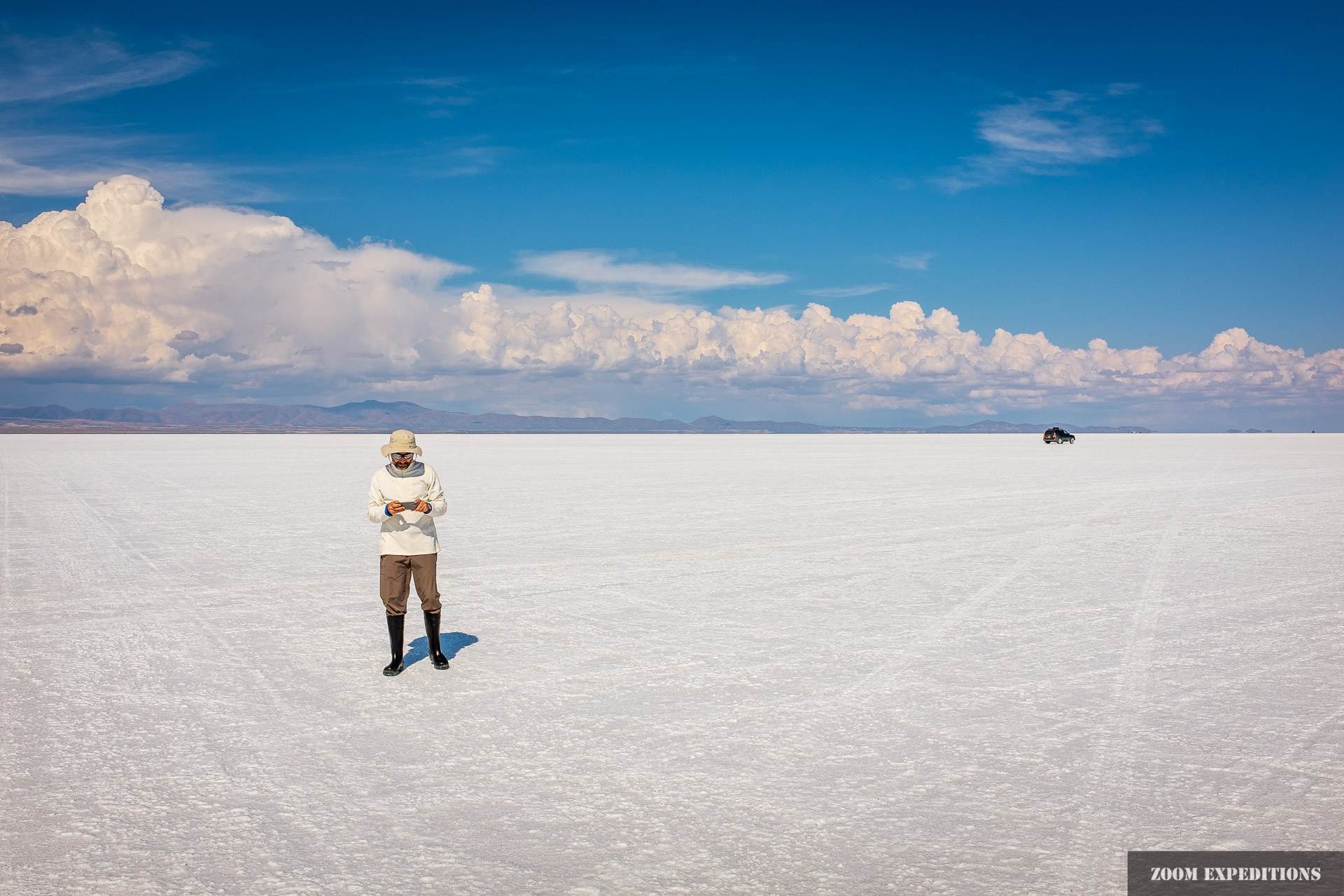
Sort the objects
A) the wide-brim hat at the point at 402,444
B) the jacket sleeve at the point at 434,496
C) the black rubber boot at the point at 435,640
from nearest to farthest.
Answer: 1. the wide-brim hat at the point at 402,444
2. the jacket sleeve at the point at 434,496
3. the black rubber boot at the point at 435,640

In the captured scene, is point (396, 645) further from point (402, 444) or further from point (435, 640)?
point (402, 444)

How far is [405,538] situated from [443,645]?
1.40 metres

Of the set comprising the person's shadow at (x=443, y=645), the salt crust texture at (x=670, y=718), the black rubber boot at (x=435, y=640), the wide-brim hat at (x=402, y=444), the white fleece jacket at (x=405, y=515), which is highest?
the wide-brim hat at (x=402, y=444)

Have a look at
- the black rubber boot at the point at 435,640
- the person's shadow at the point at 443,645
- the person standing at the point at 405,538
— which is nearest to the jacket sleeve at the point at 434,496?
the person standing at the point at 405,538

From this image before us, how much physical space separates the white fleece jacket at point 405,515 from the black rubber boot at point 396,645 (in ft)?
1.57

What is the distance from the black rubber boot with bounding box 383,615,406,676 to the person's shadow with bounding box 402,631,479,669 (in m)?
0.12

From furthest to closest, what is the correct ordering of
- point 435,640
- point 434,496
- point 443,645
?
1. point 443,645
2. point 435,640
3. point 434,496

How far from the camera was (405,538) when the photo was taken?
6.88 meters

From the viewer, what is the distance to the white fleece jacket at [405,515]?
6.72 metres

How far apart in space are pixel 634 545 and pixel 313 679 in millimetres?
7352

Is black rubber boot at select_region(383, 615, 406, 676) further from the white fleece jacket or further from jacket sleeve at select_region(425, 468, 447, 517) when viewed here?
jacket sleeve at select_region(425, 468, 447, 517)

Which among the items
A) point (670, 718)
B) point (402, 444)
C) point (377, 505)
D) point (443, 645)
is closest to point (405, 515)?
point (377, 505)

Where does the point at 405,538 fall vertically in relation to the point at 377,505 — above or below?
below

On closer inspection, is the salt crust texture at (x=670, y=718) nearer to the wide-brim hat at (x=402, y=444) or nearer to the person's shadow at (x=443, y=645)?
the person's shadow at (x=443, y=645)
